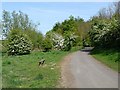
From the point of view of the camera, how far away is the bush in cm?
6450

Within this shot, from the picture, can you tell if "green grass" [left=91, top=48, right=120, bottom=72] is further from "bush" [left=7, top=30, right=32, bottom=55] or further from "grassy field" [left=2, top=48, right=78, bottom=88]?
"bush" [left=7, top=30, right=32, bottom=55]

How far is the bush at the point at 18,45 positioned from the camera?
64500mm

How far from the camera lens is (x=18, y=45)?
64375 millimetres

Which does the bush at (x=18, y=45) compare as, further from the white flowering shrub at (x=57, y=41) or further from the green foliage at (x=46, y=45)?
the white flowering shrub at (x=57, y=41)

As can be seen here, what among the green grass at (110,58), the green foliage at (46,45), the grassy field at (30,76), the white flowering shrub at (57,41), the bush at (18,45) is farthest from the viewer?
the white flowering shrub at (57,41)

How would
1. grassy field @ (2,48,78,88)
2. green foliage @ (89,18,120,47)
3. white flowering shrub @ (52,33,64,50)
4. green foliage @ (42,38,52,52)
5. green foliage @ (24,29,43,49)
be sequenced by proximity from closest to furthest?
grassy field @ (2,48,78,88) → green foliage @ (89,18,120,47) → green foliage @ (42,38,52,52) → green foliage @ (24,29,43,49) → white flowering shrub @ (52,33,64,50)

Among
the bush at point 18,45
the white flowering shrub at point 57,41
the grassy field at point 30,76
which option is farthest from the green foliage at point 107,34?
the grassy field at point 30,76

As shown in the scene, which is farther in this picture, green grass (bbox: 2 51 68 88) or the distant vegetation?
the distant vegetation

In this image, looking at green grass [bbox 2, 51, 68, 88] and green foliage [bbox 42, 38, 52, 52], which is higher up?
green foliage [bbox 42, 38, 52, 52]

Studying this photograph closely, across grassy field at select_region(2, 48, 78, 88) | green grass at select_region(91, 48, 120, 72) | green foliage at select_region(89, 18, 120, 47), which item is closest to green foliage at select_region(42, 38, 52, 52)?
green foliage at select_region(89, 18, 120, 47)

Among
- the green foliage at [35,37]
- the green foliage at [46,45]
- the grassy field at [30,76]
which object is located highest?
the green foliage at [35,37]

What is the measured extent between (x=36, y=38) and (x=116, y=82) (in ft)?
199

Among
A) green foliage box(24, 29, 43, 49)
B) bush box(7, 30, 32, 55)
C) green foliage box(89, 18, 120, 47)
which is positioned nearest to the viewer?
green foliage box(89, 18, 120, 47)

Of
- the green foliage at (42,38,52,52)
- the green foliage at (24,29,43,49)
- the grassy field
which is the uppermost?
the green foliage at (24,29,43,49)
